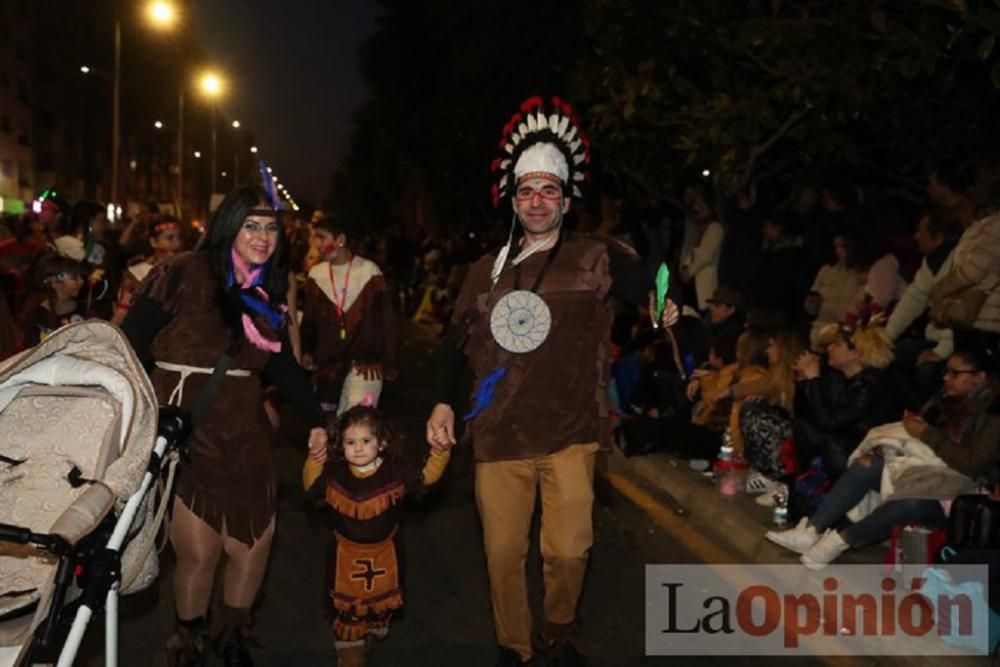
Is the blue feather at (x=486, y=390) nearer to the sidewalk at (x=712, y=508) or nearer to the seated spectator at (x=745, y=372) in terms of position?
the sidewalk at (x=712, y=508)

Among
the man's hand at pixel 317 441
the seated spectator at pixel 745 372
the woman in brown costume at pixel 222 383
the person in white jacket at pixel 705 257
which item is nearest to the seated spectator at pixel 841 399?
the seated spectator at pixel 745 372

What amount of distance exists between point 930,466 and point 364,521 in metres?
3.16

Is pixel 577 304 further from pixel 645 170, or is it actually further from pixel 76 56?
pixel 76 56

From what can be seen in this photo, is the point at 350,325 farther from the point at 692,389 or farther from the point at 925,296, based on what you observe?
the point at 925,296

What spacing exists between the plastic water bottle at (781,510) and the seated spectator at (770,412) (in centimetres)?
38

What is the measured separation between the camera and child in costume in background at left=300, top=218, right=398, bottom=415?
28.8 ft

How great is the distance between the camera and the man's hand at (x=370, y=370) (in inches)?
345

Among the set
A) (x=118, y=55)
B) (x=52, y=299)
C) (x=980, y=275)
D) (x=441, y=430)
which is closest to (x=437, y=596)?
(x=441, y=430)

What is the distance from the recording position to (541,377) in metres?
5.21

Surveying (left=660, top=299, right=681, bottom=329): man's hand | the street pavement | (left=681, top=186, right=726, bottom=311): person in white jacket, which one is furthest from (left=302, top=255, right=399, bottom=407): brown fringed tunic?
(left=681, top=186, right=726, bottom=311): person in white jacket

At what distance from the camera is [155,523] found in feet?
14.3

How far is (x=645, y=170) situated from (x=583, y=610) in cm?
975

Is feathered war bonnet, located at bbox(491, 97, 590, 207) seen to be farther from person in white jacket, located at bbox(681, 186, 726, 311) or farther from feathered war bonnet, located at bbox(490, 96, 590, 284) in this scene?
person in white jacket, located at bbox(681, 186, 726, 311)

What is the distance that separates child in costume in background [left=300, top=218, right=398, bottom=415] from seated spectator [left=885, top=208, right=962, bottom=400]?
3676 mm
